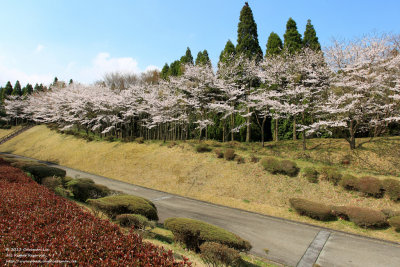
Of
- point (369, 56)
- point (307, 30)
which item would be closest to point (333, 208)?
point (369, 56)

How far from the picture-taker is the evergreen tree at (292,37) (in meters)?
28.0

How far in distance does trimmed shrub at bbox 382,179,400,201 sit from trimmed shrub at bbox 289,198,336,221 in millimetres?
3677

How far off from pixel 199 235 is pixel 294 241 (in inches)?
219

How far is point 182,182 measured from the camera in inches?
829

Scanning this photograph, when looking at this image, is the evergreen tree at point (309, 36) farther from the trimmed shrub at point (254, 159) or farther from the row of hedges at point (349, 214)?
the row of hedges at point (349, 214)

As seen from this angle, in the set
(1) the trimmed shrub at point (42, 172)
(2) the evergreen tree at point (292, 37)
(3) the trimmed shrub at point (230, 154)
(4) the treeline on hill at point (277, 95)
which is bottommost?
(1) the trimmed shrub at point (42, 172)

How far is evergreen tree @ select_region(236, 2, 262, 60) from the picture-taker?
31359 mm

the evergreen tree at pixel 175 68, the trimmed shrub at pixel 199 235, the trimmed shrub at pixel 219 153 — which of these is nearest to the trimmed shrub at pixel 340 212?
the trimmed shrub at pixel 199 235

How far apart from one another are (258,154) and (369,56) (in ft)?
38.0

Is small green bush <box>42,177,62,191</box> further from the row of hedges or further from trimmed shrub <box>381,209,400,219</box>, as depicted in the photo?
trimmed shrub <box>381,209,400,219</box>

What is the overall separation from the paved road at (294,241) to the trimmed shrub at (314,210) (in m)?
0.81

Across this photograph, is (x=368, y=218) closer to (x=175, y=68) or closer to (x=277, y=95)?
(x=277, y=95)

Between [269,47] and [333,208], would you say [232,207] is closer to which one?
[333,208]

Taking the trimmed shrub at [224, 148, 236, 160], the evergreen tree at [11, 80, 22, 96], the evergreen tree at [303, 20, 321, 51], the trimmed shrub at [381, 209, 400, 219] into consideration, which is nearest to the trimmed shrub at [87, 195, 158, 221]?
the trimmed shrub at [381, 209, 400, 219]
